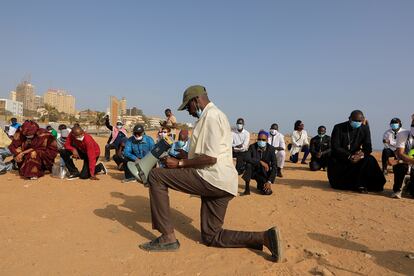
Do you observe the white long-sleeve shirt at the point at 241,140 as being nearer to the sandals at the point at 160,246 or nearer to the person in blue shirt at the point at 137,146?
the person in blue shirt at the point at 137,146

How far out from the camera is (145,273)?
3334 mm

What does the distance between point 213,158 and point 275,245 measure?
110 cm

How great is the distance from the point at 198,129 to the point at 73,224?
2.32 metres

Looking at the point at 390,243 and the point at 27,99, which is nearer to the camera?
the point at 390,243

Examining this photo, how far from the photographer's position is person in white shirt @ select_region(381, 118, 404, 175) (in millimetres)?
10055

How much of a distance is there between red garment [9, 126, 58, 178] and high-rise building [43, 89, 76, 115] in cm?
12362

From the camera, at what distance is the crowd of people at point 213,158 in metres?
3.78

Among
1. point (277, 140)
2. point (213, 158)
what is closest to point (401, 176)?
A: point (277, 140)

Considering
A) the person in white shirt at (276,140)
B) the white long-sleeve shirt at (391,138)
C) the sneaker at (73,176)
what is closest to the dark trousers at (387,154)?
the white long-sleeve shirt at (391,138)

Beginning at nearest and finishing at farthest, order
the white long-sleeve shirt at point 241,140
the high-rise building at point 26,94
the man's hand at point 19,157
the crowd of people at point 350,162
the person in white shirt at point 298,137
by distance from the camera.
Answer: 1. the crowd of people at point 350,162
2. the man's hand at point 19,157
3. the white long-sleeve shirt at point 241,140
4. the person in white shirt at point 298,137
5. the high-rise building at point 26,94

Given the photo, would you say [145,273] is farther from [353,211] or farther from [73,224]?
[353,211]

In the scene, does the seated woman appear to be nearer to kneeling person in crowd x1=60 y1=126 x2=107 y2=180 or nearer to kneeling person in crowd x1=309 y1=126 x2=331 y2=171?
kneeling person in crowd x1=60 y1=126 x2=107 y2=180

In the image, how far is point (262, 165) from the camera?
7.39 meters

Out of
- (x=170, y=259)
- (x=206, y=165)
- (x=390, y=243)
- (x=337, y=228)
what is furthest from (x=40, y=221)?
(x=390, y=243)
